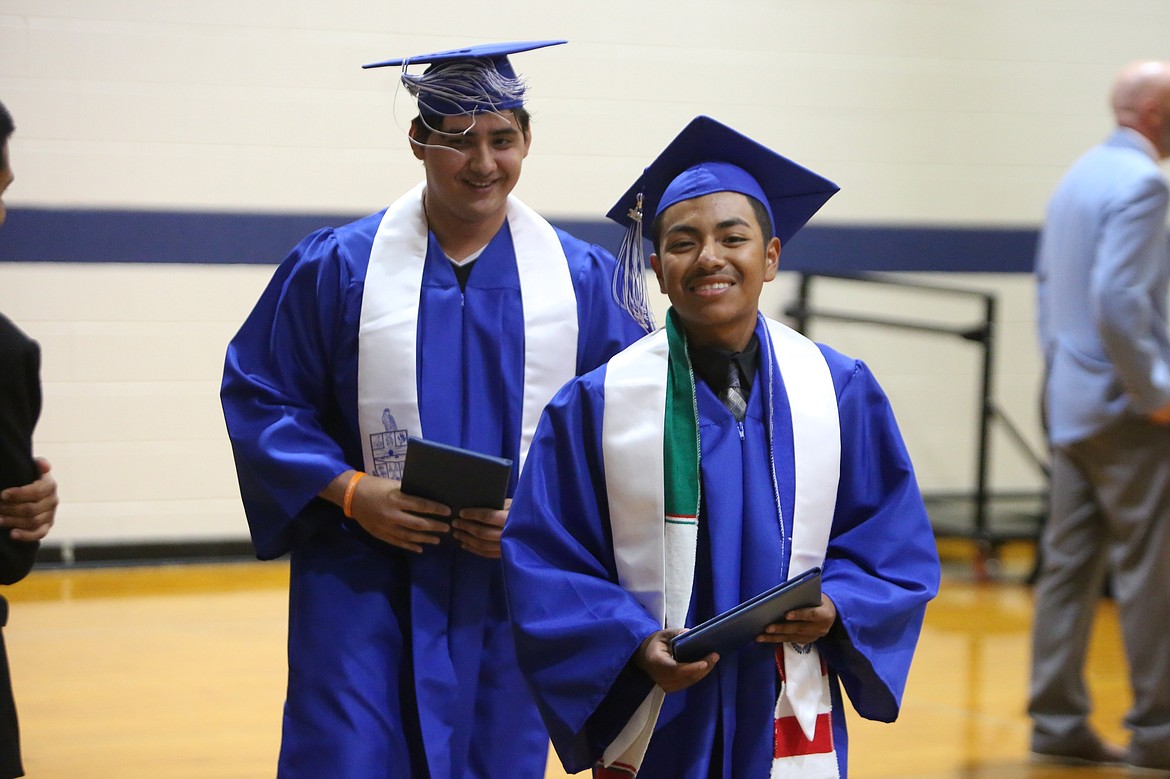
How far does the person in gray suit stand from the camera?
3941 millimetres

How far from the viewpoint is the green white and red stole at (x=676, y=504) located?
2.09 metres

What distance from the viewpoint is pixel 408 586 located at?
2553 mm

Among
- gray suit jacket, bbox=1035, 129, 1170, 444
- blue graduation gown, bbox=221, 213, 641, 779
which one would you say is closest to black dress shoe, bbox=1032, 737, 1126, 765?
gray suit jacket, bbox=1035, 129, 1170, 444

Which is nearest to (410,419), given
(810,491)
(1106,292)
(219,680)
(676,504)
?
(676,504)

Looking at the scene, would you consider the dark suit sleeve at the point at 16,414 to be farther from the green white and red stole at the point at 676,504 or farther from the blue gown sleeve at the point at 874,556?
the blue gown sleeve at the point at 874,556

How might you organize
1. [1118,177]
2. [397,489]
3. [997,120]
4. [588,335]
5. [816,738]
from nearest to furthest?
[816,738]
[397,489]
[588,335]
[1118,177]
[997,120]

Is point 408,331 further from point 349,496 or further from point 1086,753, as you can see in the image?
point 1086,753

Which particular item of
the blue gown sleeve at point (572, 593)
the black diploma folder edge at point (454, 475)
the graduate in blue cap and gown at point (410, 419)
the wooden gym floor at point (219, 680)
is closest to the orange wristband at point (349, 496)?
the graduate in blue cap and gown at point (410, 419)

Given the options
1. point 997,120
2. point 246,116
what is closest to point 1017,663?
point 997,120

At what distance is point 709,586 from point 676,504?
136mm

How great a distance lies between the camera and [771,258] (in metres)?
2.29

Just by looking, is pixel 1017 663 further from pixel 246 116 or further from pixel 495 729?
pixel 246 116

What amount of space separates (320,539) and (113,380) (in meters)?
4.29

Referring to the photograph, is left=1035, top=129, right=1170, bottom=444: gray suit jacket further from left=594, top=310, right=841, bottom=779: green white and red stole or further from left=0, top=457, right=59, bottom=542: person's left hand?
left=0, top=457, right=59, bottom=542: person's left hand
